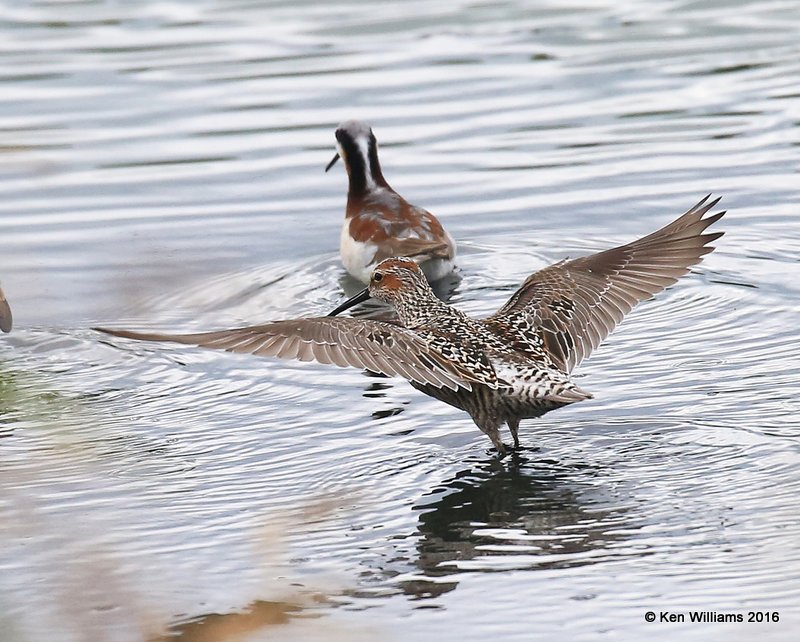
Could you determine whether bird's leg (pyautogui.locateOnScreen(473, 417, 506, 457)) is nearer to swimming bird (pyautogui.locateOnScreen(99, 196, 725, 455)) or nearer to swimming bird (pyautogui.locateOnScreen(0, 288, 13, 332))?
swimming bird (pyautogui.locateOnScreen(99, 196, 725, 455))

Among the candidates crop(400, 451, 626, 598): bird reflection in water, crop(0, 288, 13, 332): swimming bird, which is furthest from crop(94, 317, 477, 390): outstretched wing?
crop(0, 288, 13, 332): swimming bird

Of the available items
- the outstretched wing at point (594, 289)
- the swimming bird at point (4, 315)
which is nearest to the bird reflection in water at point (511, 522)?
the outstretched wing at point (594, 289)

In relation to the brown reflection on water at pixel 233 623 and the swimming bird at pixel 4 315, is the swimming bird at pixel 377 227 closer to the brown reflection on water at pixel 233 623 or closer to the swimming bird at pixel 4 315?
the swimming bird at pixel 4 315

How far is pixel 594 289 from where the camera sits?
306 inches

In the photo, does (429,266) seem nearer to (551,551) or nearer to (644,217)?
(644,217)

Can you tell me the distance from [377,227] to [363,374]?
85.4 inches

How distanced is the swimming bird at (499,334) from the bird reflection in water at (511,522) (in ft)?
0.98

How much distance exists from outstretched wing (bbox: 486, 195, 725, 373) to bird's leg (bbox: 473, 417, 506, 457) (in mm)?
440

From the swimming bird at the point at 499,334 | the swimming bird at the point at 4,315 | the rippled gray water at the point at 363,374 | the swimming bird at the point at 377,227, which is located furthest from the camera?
the swimming bird at the point at 377,227

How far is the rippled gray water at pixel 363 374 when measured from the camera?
5.67m

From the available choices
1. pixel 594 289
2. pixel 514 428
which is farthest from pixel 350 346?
pixel 594 289

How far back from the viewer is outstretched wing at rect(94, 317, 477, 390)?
661 cm

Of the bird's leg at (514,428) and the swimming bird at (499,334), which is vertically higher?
the swimming bird at (499,334)

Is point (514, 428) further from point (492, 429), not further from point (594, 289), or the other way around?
point (594, 289)
